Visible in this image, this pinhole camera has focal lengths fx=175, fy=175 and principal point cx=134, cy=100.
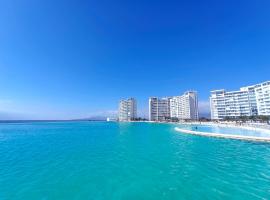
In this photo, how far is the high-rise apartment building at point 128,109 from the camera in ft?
539

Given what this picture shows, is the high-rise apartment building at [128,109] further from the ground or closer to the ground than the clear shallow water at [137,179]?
further from the ground

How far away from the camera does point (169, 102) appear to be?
14338 cm

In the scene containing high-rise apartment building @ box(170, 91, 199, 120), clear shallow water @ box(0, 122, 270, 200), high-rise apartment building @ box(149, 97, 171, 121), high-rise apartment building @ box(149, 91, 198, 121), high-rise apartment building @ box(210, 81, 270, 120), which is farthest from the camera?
high-rise apartment building @ box(149, 97, 171, 121)

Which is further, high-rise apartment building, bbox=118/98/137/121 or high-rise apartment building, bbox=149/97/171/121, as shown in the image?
high-rise apartment building, bbox=118/98/137/121

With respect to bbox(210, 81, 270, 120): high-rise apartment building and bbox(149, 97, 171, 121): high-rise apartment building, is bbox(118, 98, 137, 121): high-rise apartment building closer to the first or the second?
bbox(149, 97, 171, 121): high-rise apartment building

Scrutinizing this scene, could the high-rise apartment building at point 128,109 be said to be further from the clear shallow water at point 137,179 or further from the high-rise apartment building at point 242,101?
the clear shallow water at point 137,179

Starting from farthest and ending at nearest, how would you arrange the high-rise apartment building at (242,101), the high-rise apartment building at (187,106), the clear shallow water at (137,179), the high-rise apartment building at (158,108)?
the high-rise apartment building at (158,108) → the high-rise apartment building at (187,106) → the high-rise apartment building at (242,101) → the clear shallow water at (137,179)

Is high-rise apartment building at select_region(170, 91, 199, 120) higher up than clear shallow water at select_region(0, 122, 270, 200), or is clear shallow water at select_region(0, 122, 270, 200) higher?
high-rise apartment building at select_region(170, 91, 199, 120)

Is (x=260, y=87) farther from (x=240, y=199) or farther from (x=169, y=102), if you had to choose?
(x=240, y=199)

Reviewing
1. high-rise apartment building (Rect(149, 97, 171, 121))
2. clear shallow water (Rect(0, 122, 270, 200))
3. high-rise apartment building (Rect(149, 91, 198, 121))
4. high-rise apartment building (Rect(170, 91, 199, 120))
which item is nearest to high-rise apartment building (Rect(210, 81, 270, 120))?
high-rise apartment building (Rect(170, 91, 199, 120))

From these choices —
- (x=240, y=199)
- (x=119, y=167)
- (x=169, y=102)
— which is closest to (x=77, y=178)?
(x=119, y=167)

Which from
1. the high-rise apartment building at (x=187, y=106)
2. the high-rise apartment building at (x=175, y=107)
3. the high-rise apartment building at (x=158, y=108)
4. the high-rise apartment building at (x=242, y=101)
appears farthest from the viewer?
the high-rise apartment building at (x=158, y=108)

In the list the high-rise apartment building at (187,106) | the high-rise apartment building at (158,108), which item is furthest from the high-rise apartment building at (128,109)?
the high-rise apartment building at (187,106)

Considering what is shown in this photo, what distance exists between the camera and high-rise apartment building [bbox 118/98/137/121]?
A: 164 meters
